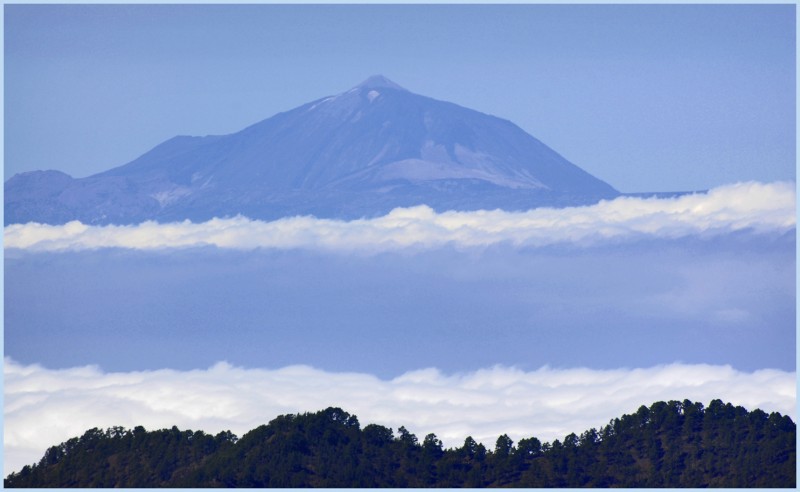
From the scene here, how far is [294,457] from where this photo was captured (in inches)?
1378

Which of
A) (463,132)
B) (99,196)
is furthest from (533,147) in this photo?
(99,196)

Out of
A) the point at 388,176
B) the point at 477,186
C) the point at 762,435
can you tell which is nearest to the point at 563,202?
the point at 477,186

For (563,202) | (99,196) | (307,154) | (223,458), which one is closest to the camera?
(223,458)

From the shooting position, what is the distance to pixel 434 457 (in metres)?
36.3

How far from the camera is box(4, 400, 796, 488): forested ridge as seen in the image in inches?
1372

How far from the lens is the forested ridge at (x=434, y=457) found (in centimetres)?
3484

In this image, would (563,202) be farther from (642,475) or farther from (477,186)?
(642,475)

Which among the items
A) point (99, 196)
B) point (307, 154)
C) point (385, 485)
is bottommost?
point (385, 485)

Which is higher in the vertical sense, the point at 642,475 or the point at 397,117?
the point at 397,117

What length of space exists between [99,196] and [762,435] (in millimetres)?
44980

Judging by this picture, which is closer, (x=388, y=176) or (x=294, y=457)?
(x=294, y=457)

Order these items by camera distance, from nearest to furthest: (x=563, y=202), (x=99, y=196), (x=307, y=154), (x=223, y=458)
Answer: (x=223, y=458) < (x=99, y=196) < (x=563, y=202) < (x=307, y=154)

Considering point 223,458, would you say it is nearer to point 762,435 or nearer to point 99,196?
point 762,435

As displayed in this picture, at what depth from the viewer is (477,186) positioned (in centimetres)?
8006
